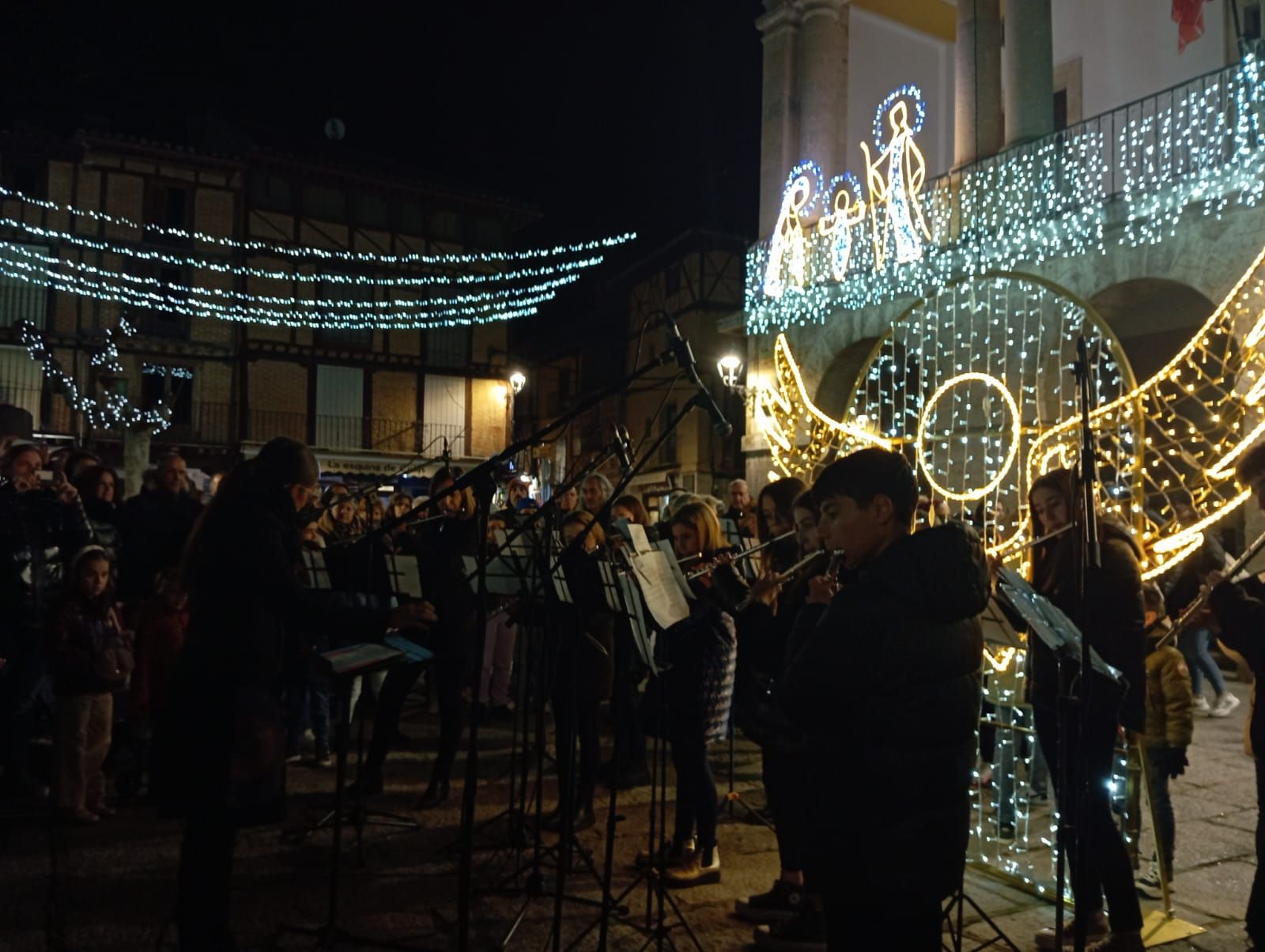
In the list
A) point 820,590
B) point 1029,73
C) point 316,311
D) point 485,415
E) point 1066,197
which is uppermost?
point 316,311

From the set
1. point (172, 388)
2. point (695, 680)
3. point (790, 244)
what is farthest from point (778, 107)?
point (172, 388)

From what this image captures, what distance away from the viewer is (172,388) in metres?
29.8

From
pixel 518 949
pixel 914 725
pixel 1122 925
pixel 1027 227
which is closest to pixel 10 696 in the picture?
pixel 518 949

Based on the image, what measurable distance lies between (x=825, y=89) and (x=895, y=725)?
15.6 m

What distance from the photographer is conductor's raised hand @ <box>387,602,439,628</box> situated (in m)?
3.72

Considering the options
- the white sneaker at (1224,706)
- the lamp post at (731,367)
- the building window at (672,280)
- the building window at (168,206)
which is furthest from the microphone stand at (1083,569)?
the building window at (168,206)

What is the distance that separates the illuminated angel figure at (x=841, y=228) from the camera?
14.3 metres

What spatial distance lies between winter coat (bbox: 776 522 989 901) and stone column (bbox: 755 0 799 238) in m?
15.0

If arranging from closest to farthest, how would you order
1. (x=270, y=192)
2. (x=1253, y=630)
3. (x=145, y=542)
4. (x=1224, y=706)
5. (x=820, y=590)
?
(x=820, y=590)
(x=1253, y=630)
(x=145, y=542)
(x=1224, y=706)
(x=270, y=192)

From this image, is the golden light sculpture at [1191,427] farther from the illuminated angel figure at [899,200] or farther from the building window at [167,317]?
the building window at [167,317]

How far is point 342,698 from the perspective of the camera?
3.71 meters

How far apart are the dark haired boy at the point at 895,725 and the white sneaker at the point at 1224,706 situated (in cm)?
811

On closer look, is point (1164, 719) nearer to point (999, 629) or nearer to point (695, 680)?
point (999, 629)

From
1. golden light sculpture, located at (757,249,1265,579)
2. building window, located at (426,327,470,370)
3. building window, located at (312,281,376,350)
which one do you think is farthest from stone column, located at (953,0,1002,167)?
building window, located at (426,327,470,370)
